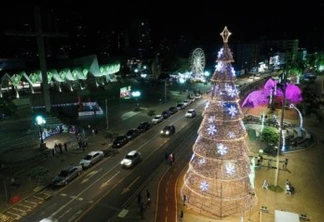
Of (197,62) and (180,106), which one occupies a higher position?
(197,62)

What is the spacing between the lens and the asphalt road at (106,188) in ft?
78.0

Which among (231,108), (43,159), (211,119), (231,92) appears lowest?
(43,159)

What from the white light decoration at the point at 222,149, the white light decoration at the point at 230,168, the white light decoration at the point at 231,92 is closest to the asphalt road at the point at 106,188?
the white light decoration at the point at 230,168

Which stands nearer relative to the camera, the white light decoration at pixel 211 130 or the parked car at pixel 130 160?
A: the white light decoration at pixel 211 130

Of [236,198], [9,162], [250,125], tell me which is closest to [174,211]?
[236,198]

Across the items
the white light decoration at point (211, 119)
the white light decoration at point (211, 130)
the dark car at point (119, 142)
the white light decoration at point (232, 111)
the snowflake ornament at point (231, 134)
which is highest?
the white light decoration at point (232, 111)

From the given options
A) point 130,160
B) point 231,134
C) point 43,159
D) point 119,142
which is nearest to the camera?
point 231,134

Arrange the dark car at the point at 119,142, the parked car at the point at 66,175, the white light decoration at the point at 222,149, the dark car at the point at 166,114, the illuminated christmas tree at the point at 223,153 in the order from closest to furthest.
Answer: the white light decoration at the point at 222,149, the illuminated christmas tree at the point at 223,153, the parked car at the point at 66,175, the dark car at the point at 119,142, the dark car at the point at 166,114

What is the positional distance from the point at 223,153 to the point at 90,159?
15844mm

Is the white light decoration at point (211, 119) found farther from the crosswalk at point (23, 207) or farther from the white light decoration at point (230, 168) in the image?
the crosswalk at point (23, 207)

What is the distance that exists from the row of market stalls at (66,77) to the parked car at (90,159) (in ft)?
85.5

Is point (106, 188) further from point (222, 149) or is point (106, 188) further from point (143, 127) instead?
point (143, 127)

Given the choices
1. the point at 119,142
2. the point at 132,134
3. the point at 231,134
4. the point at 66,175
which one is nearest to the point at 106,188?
→ the point at 66,175

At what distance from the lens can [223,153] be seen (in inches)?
895
